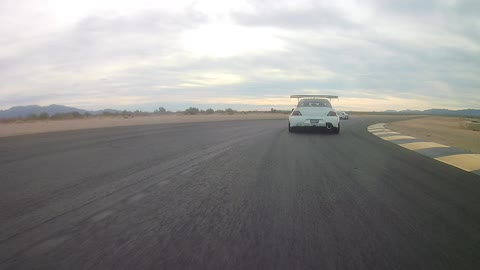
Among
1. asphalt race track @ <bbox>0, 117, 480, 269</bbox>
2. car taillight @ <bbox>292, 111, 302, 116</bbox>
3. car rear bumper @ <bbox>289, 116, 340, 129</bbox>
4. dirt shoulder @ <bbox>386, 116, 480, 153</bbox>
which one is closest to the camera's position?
asphalt race track @ <bbox>0, 117, 480, 269</bbox>

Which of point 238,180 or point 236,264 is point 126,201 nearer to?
point 238,180

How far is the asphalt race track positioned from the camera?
352cm

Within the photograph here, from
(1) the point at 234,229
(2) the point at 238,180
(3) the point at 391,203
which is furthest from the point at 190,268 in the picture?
(2) the point at 238,180

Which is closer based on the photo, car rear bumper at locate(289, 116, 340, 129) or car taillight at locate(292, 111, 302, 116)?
car rear bumper at locate(289, 116, 340, 129)

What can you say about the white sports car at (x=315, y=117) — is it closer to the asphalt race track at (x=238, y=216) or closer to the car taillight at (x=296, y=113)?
the car taillight at (x=296, y=113)

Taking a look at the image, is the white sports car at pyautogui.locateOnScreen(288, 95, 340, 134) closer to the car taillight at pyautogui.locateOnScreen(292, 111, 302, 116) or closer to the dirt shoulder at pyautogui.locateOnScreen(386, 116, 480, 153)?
the car taillight at pyautogui.locateOnScreen(292, 111, 302, 116)

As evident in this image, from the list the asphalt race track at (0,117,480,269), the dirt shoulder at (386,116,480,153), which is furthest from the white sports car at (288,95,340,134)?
the asphalt race track at (0,117,480,269)

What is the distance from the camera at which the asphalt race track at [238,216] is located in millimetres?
3523

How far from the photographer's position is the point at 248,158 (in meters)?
9.95

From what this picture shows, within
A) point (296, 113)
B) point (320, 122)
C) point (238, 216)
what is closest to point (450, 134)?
point (320, 122)

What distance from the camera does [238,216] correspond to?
4.84 m

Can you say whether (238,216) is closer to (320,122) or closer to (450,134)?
(320,122)

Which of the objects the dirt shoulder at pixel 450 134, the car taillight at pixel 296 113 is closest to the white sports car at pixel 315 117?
the car taillight at pixel 296 113

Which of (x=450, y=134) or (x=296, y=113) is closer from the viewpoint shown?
(x=296, y=113)
